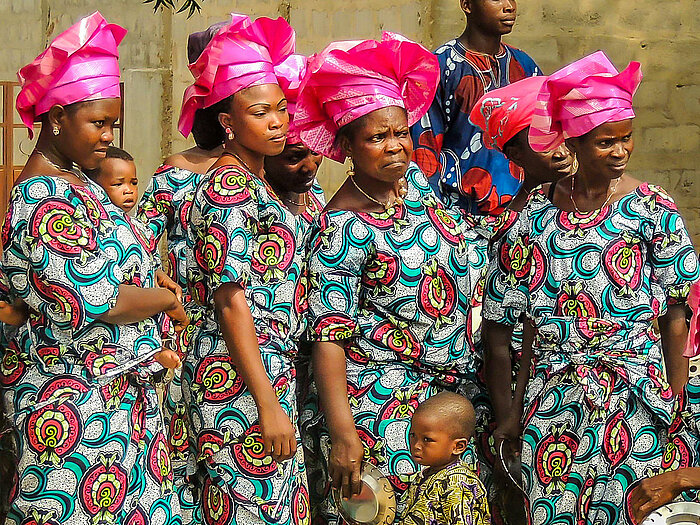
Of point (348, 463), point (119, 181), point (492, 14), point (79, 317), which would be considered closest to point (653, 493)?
point (348, 463)

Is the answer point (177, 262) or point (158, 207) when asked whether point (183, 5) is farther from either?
point (177, 262)

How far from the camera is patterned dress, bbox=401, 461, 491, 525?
160 inches

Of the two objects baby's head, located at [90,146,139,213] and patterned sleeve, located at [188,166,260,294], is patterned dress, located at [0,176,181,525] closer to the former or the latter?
patterned sleeve, located at [188,166,260,294]

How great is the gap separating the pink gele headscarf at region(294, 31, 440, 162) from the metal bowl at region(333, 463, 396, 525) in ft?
3.58

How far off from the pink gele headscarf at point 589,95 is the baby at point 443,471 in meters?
0.98

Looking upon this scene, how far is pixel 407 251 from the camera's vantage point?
416cm

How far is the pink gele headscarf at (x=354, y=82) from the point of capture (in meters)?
4.22

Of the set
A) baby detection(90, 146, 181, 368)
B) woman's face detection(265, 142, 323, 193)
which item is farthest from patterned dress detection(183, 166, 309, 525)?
baby detection(90, 146, 181, 368)

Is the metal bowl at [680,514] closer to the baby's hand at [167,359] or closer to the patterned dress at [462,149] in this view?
the baby's hand at [167,359]

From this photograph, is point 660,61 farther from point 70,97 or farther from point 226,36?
point 70,97

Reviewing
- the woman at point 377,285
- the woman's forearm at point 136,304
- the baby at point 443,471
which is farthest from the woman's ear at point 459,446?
the woman's forearm at point 136,304

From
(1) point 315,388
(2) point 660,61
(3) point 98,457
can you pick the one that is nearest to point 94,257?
(3) point 98,457

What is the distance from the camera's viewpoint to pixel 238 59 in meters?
4.25

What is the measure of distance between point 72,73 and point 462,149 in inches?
83.4
